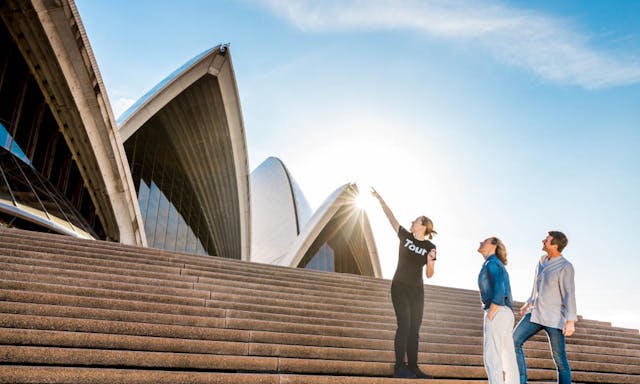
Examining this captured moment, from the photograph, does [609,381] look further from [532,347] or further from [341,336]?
[341,336]

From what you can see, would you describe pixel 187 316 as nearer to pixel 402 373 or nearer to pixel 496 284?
pixel 402 373

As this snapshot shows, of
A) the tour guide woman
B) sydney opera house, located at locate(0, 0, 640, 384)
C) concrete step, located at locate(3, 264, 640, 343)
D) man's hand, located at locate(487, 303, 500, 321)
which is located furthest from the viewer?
concrete step, located at locate(3, 264, 640, 343)

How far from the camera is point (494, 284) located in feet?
11.2

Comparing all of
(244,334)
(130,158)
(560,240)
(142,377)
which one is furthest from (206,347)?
(130,158)

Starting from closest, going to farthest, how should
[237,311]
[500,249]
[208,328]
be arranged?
[500,249], [208,328], [237,311]

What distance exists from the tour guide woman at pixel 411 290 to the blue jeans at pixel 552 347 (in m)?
0.74

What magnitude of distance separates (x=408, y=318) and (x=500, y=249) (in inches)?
35.7

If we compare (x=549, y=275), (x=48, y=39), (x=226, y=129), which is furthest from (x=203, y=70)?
(x=549, y=275)

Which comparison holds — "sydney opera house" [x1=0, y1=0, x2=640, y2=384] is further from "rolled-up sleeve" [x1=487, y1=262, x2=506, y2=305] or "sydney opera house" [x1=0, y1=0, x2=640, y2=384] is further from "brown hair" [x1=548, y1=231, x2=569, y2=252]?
"brown hair" [x1=548, y1=231, x2=569, y2=252]

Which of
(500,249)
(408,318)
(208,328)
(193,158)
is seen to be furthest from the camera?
(193,158)

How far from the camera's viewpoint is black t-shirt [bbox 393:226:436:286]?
3889 mm

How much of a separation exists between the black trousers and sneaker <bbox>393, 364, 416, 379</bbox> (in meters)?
0.06

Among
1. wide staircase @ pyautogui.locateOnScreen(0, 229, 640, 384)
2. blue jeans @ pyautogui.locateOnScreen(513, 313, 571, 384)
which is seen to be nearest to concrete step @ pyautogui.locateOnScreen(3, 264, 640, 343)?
wide staircase @ pyautogui.locateOnScreen(0, 229, 640, 384)

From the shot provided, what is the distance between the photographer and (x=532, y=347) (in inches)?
208
